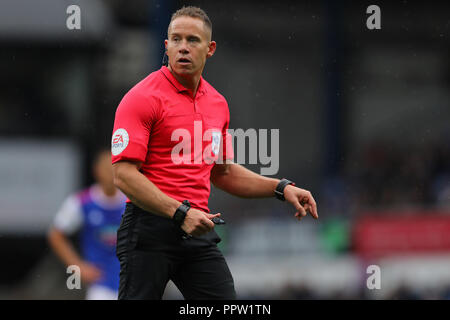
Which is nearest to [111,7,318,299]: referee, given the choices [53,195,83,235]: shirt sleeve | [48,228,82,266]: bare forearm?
[48,228,82,266]: bare forearm

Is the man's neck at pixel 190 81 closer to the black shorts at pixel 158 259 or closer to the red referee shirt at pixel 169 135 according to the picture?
the red referee shirt at pixel 169 135

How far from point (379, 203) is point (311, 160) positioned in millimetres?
10889

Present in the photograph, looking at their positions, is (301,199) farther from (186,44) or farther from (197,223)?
(186,44)

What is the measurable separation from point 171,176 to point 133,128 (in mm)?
350

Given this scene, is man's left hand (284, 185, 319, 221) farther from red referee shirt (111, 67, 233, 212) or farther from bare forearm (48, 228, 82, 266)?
bare forearm (48, 228, 82, 266)

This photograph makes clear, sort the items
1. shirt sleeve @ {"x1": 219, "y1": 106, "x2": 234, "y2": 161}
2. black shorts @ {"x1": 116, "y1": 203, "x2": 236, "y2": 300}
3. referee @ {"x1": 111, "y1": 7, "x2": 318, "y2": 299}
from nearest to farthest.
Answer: referee @ {"x1": 111, "y1": 7, "x2": 318, "y2": 299} → black shorts @ {"x1": 116, "y1": 203, "x2": 236, "y2": 300} → shirt sleeve @ {"x1": 219, "y1": 106, "x2": 234, "y2": 161}

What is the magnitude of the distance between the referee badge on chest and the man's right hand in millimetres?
536

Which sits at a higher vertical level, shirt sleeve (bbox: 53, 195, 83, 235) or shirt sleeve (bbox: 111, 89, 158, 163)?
shirt sleeve (bbox: 111, 89, 158, 163)

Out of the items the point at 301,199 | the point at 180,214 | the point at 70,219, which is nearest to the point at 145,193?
the point at 180,214

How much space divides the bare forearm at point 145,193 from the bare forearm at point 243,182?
2.49 ft

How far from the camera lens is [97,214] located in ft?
25.9

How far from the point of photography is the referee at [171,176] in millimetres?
4535

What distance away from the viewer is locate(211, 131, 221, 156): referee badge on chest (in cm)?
491
